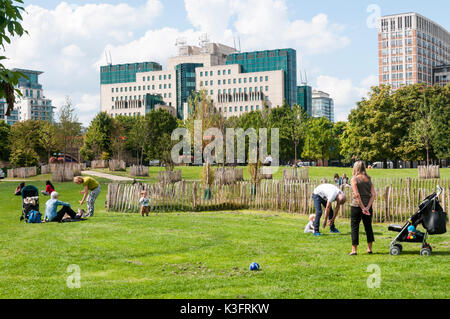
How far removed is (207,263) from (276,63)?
434ft

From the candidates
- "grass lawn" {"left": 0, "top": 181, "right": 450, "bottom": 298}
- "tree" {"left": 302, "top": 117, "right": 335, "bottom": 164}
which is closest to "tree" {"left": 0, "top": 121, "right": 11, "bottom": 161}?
"tree" {"left": 302, "top": 117, "right": 335, "bottom": 164}

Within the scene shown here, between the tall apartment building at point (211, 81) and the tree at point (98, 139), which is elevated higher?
the tall apartment building at point (211, 81)

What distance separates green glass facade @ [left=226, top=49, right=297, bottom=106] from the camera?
136 meters

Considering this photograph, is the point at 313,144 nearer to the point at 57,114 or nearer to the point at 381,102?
the point at 381,102

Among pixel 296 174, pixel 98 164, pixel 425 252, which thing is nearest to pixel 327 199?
pixel 425 252

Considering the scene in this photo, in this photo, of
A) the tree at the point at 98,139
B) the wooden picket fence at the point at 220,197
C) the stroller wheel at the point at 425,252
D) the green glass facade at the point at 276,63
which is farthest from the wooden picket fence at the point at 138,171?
the green glass facade at the point at 276,63

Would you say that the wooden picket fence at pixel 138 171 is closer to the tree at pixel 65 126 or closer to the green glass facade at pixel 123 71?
the tree at pixel 65 126

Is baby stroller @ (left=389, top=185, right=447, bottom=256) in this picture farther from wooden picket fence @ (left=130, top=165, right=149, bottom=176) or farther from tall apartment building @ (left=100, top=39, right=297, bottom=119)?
tall apartment building @ (left=100, top=39, right=297, bottom=119)

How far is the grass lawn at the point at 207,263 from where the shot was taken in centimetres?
712

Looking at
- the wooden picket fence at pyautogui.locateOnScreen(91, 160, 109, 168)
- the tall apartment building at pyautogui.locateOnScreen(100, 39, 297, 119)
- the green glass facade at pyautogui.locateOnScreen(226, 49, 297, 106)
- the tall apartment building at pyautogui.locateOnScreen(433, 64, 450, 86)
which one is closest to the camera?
the wooden picket fence at pyautogui.locateOnScreen(91, 160, 109, 168)

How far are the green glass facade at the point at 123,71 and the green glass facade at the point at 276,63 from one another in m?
29.3

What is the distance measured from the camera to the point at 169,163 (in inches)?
1673

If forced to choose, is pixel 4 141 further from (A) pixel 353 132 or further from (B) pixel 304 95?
(B) pixel 304 95

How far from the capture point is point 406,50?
494 feet
